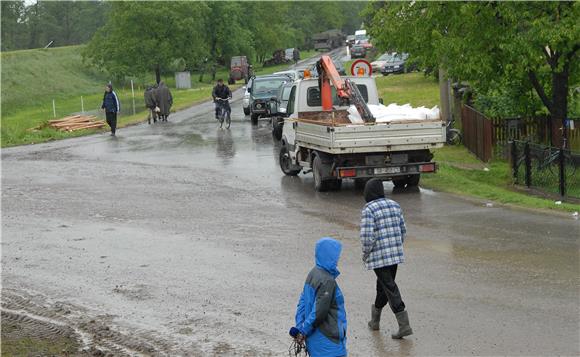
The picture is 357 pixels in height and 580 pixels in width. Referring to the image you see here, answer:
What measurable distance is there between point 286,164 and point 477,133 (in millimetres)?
5750

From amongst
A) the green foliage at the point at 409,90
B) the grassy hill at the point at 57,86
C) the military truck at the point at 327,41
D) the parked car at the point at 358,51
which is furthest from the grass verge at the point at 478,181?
the military truck at the point at 327,41

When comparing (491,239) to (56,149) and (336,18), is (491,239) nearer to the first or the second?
(56,149)

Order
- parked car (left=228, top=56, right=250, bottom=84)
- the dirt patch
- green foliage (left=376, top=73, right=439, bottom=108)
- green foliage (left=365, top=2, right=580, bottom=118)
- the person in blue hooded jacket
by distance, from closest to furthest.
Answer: the person in blue hooded jacket, the dirt patch, green foliage (left=365, top=2, right=580, bottom=118), green foliage (left=376, top=73, right=439, bottom=108), parked car (left=228, top=56, right=250, bottom=84)

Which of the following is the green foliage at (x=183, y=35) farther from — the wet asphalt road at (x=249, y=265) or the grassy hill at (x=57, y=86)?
the wet asphalt road at (x=249, y=265)

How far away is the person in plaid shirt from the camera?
8664 millimetres

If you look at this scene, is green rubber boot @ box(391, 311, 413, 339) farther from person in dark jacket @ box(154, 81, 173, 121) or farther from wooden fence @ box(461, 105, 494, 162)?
person in dark jacket @ box(154, 81, 173, 121)

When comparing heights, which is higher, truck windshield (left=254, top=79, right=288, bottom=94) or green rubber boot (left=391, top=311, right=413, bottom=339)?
truck windshield (left=254, top=79, right=288, bottom=94)

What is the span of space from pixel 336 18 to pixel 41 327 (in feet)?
441

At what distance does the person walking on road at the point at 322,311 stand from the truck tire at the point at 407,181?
1164 cm

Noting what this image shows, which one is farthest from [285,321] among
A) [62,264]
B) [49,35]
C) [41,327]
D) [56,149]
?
[49,35]

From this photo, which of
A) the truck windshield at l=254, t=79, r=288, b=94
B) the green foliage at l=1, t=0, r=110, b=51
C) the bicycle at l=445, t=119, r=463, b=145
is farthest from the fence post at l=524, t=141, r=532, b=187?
the green foliage at l=1, t=0, r=110, b=51

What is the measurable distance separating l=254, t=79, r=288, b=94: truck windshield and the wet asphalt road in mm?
14966

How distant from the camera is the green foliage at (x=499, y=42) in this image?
63.8 ft

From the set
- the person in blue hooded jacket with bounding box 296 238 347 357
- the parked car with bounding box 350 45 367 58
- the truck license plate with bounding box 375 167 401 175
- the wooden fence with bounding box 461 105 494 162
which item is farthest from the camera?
the parked car with bounding box 350 45 367 58
